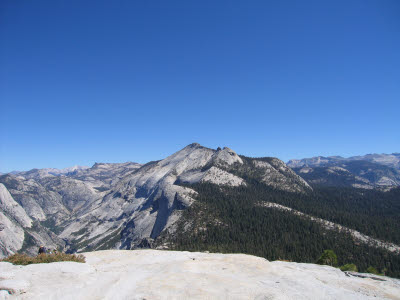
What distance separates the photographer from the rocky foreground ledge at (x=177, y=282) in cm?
1795


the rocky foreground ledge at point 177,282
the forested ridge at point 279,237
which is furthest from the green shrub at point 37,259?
the forested ridge at point 279,237

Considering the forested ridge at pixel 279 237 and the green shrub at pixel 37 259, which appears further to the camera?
the forested ridge at pixel 279 237

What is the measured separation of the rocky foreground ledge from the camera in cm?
1795

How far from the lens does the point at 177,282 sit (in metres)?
20.1

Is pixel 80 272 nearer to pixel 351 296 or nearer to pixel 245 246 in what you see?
pixel 351 296

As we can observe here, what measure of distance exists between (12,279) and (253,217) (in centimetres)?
18950

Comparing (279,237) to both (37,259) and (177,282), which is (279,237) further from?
(37,259)

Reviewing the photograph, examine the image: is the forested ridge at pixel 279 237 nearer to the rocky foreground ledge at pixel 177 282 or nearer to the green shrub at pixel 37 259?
the rocky foreground ledge at pixel 177 282

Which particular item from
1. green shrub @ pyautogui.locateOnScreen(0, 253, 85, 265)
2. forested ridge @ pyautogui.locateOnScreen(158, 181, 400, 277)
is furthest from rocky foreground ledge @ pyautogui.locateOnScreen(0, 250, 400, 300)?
forested ridge @ pyautogui.locateOnScreen(158, 181, 400, 277)

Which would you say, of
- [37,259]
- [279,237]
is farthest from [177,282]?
[279,237]

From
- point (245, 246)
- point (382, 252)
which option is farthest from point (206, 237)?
point (382, 252)

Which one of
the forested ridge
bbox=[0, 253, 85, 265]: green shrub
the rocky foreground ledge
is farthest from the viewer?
the forested ridge

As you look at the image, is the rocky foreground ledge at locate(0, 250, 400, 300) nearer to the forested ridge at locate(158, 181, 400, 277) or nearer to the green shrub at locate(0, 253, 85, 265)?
the green shrub at locate(0, 253, 85, 265)

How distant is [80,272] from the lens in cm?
2208
